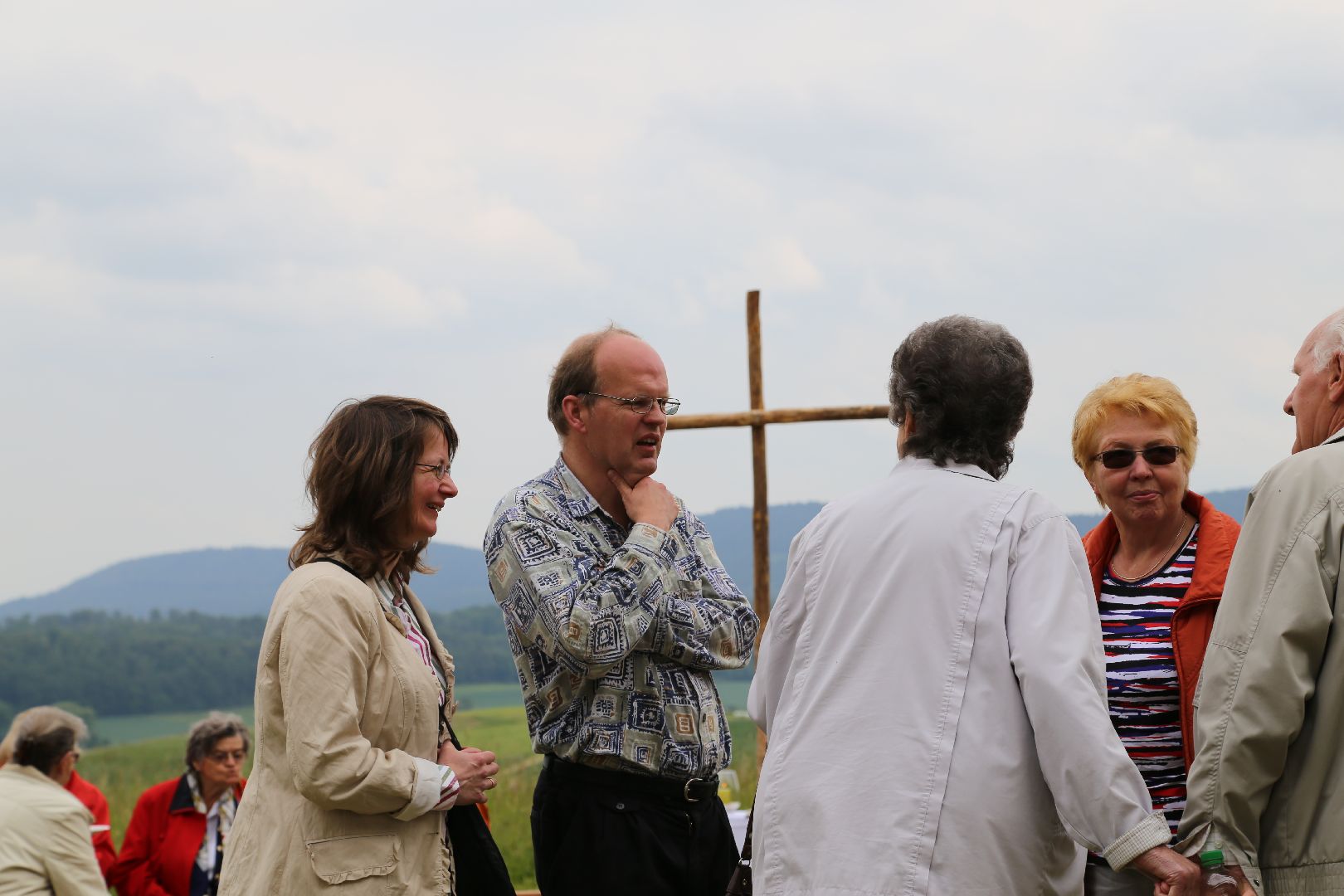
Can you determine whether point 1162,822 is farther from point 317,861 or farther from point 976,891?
Answer: point 317,861

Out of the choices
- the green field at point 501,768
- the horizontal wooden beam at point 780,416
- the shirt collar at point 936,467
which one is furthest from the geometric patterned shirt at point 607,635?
the horizontal wooden beam at point 780,416

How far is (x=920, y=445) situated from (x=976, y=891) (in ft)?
2.68

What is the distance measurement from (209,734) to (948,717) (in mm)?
4978

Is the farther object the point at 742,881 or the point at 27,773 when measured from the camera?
the point at 27,773

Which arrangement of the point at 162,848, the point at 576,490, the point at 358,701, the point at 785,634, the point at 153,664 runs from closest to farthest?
the point at 785,634 → the point at 358,701 → the point at 576,490 → the point at 162,848 → the point at 153,664

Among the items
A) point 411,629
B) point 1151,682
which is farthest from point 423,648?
point 1151,682

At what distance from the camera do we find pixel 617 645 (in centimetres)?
323

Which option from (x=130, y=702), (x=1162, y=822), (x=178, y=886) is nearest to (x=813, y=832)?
(x=1162, y=822)

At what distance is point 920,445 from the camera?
2752mm

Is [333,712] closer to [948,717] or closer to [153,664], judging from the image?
[948,717]

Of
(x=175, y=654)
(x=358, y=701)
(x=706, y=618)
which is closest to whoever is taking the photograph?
(x=358, y=701)

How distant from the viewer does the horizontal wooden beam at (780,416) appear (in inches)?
247

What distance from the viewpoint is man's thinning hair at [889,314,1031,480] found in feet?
8.84

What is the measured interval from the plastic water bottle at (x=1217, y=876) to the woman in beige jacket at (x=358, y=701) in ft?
4.76
